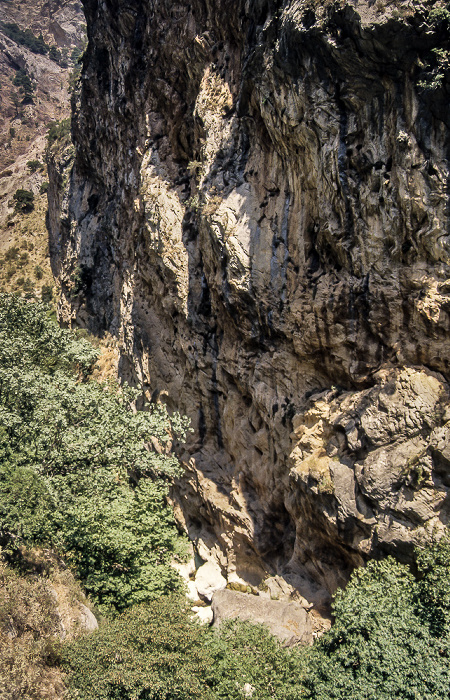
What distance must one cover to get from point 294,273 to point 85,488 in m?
8.28

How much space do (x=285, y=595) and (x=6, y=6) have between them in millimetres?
100330

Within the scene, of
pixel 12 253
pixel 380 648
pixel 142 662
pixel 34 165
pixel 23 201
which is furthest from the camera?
pixel 34 165

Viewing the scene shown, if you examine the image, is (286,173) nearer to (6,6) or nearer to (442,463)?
(442,463)

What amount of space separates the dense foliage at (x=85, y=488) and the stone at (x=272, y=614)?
1945 mm

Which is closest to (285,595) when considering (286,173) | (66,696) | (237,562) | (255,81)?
(237,562)

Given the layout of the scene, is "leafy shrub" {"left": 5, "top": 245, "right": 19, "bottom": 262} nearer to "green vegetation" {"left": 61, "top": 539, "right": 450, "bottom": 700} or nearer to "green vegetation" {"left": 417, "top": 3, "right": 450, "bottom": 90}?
"green vegetation" {"left": 61, "top": 539, "right": 450, "bottom": 700}

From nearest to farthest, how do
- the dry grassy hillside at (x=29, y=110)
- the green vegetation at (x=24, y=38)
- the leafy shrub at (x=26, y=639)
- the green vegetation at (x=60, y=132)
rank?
the leafy shrub at (x=26, y=639), the green vegetation at (x=60, y=132), the dry grassy hillside at (x=29, y=110), the green vegetation at (x=24, y=38)

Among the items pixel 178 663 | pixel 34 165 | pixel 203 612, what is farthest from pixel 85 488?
pixel 34 165

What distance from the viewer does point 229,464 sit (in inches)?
677

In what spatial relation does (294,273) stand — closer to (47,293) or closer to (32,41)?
(47,293)

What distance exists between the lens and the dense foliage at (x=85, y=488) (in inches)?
495

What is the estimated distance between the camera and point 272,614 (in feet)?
39.2

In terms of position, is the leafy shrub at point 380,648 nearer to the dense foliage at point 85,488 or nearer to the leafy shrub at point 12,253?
the dense foliage at point 85,488

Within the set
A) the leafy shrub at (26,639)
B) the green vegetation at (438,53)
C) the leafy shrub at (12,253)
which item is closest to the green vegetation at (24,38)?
the leafy shrub at (12,253)
